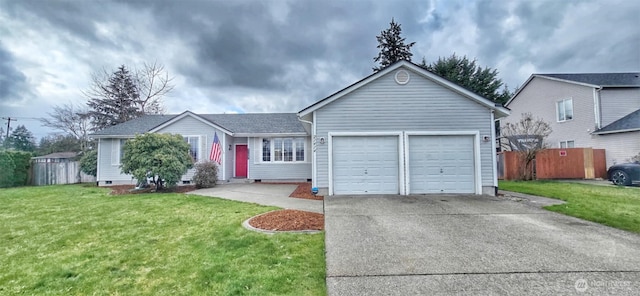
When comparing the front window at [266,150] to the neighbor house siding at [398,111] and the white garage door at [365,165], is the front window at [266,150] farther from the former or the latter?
the white garage door at [365,165]

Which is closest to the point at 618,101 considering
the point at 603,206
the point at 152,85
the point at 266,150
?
the point at 603,206

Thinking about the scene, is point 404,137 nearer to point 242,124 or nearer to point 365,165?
point 365,165

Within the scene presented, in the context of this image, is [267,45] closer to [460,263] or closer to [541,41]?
[460,263]

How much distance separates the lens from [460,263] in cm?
364

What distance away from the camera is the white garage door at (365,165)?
32.0 ft

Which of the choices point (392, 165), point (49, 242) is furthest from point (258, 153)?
point (49, 242)

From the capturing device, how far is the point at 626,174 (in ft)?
38.3

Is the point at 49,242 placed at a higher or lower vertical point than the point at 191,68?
lower

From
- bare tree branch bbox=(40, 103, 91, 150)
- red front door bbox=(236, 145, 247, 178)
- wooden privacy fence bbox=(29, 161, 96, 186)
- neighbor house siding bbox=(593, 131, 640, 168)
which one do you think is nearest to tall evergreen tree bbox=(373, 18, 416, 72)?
neighbor house siding bbox=(593, 131, 640, 168)

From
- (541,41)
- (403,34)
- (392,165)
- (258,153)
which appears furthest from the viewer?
(403,34)

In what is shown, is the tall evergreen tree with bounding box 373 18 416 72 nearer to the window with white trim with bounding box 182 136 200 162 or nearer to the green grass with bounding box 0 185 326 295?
the window with white trim with bounding box 182 136 200 162

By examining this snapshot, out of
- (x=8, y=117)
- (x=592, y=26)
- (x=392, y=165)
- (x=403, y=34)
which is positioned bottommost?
(x=392, y=165)

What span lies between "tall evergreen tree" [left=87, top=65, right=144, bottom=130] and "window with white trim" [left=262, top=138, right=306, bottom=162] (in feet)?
65.6

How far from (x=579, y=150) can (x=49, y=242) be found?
856 inches
